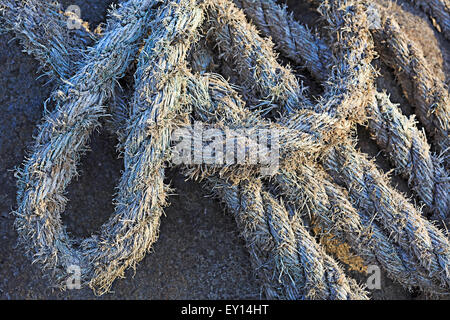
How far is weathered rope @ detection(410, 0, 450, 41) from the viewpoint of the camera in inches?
67.4

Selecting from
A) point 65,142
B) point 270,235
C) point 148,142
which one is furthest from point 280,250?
point 65,142

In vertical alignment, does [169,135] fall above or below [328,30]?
below

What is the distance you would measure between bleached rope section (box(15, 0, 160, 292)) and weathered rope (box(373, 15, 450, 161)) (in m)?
0.73

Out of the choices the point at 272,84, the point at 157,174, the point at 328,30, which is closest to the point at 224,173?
the point at 157,174

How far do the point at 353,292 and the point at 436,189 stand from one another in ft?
1.36

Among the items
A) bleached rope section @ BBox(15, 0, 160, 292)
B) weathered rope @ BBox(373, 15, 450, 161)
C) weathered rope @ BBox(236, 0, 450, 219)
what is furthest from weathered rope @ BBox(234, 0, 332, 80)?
bleached rope section @ BBox(15, 0, 160, 292)

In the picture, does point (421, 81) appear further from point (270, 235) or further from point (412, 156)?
point (270, 235)

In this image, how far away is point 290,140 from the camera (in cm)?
135

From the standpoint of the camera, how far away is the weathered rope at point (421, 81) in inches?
61.3

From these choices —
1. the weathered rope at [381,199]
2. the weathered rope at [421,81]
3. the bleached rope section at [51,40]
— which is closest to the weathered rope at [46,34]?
the bleached rope section at [51,40]

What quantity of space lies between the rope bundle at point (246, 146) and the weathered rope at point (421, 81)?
0.25 feet

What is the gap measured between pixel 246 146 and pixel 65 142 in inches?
18.5

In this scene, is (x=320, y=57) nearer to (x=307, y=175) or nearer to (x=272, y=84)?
(x=272, y=84)

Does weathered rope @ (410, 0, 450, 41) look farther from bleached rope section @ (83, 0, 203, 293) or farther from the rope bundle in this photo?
bleached rope section @ (83, 0, 203, 293)
